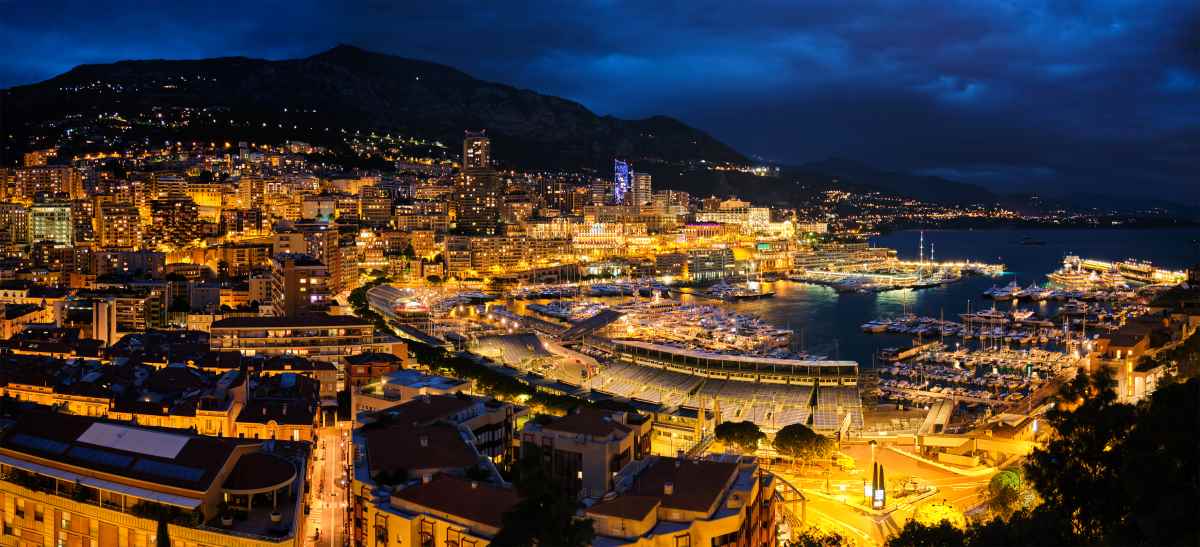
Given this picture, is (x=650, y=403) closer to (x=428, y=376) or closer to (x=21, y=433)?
(x=428, y=376)

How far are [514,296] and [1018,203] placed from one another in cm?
12746

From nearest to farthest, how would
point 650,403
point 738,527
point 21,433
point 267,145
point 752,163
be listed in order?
point 738,527 → point 21,433 → point 650,403 → point 267,145 → point 752,163

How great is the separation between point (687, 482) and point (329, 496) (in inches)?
165

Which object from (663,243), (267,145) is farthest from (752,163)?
(267,145)

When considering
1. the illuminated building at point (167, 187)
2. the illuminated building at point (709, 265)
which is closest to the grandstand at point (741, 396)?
the illuminated building at point (167, 187)

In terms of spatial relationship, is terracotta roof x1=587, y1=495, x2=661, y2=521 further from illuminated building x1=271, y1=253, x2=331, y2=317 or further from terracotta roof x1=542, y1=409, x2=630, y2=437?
illuminated building x1=271, y1=253, x2=331, y2=317

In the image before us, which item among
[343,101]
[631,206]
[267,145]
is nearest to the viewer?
[267,145]

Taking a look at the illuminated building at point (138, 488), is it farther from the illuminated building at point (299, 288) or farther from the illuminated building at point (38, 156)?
the illuminated building at point (38, 156)

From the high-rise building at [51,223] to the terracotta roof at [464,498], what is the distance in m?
30.6

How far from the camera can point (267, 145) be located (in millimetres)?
53094

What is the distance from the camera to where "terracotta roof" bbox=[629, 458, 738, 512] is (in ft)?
22.7

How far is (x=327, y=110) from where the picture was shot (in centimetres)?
6994

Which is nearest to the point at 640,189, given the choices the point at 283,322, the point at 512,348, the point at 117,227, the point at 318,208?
the point at 318,208

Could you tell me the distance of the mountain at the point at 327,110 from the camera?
50281 mm
